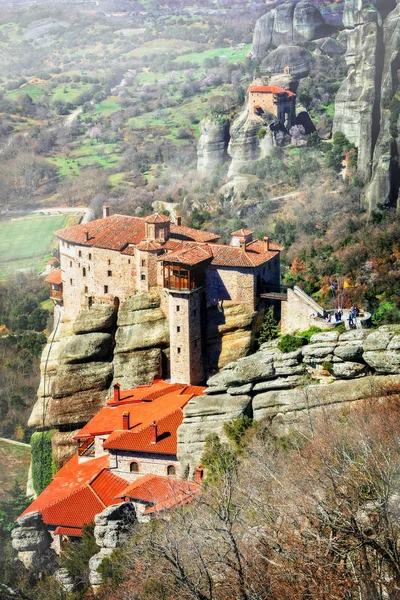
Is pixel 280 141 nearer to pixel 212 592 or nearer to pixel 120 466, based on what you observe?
pixel 120 466

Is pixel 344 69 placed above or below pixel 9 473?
above

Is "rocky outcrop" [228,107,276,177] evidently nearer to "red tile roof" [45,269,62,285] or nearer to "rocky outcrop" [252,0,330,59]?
"rocky outcrop" [252,0,330,59]

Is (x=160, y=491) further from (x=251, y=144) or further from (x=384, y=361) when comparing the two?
(x=251, y=144)

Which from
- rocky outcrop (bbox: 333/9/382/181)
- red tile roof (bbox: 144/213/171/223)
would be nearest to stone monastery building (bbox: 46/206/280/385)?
red tile roof (bbox: 144/213/171/223)

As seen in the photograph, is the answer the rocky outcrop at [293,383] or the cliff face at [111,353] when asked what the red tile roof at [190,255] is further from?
the rocky outcrop at [293,383]

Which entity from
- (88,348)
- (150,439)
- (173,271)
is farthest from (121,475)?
(173,271)

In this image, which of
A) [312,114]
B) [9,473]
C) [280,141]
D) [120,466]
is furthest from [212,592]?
[312,114]

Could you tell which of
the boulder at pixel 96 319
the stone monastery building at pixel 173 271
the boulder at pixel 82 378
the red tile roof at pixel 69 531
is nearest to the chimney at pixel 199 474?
the red tile roof at pixel 69 531
